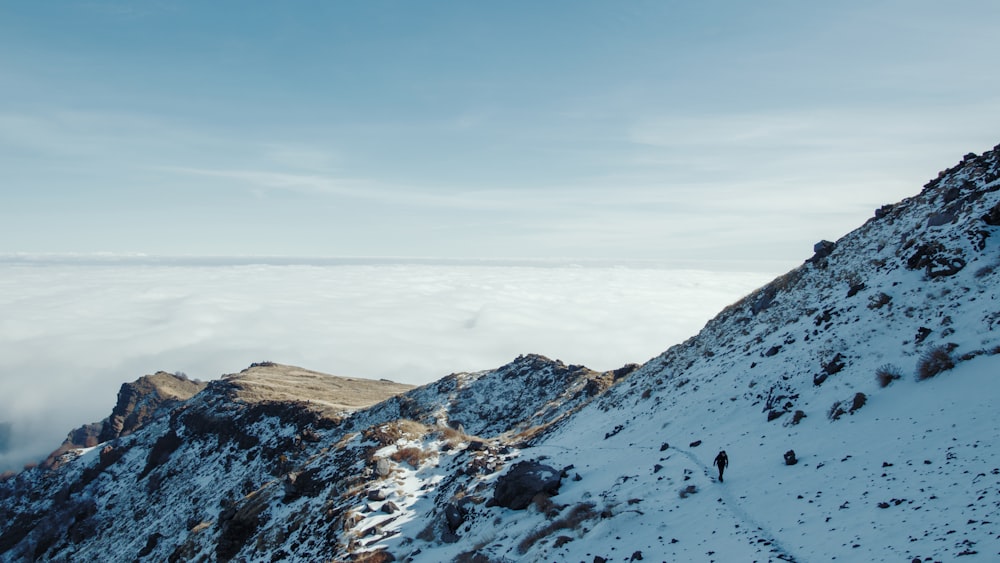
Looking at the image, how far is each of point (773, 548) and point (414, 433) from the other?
33554mm

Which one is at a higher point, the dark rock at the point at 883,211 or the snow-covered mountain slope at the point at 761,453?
the dark rock at the point at 883,211

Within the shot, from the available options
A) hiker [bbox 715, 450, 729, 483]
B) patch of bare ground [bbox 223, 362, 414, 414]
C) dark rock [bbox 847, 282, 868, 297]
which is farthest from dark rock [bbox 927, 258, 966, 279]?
patch of bare ground [bbox 223, 362, 414, 414]

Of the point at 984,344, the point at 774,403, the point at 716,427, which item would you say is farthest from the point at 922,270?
the point at 716,427

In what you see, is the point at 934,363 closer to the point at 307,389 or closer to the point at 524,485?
the point at 524,485

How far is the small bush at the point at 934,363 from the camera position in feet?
67.9

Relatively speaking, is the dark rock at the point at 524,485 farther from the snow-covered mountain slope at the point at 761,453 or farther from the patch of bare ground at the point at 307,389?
the patch of bare ground at the point at 307,389

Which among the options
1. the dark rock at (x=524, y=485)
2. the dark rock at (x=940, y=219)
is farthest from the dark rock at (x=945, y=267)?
the dark rock at (x=524, y=485)

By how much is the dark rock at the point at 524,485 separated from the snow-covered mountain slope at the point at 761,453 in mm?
110

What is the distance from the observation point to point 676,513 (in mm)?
19906

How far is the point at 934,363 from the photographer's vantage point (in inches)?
828

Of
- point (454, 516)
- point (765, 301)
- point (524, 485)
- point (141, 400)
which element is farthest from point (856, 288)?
point (141, 400)

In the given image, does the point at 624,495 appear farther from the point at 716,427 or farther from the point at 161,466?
the point at 161,466

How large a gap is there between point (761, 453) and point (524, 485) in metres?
11.8

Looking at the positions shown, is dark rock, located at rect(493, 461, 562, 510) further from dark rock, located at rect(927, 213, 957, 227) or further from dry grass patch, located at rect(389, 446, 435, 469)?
dark rock, located at rect(927, 213, 957, 227)
